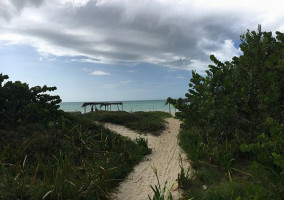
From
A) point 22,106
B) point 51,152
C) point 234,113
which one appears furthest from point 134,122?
point 234,113

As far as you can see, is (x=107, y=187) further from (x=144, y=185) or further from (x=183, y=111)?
(x=183, y=111)

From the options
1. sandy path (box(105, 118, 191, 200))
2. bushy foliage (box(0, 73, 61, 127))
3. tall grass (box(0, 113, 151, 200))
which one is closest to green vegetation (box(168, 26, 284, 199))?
sandy path (box(105, 118, 191, 200))

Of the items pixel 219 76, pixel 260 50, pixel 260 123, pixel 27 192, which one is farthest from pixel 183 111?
pixel 27 192

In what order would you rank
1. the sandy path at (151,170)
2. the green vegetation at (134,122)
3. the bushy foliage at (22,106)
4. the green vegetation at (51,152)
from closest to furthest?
the green vegetation at (51,152) < the sandy path at (151,170) < the bushy foliage at (22,106) < the green vegetation at (134,122)

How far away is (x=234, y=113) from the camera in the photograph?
7434mm

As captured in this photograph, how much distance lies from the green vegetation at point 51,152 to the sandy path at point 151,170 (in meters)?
0.31

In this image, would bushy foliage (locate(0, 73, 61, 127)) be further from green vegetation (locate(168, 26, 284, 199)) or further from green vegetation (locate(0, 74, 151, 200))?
green vegetation (locate(168, 26, 284, 199))

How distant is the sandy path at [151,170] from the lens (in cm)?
714

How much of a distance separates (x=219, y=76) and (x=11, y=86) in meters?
7.93

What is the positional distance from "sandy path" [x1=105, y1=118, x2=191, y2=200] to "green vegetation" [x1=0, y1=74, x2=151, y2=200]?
31cm

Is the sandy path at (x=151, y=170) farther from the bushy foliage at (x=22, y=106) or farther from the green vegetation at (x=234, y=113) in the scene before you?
the bushy foliage at (x=22, y=106)

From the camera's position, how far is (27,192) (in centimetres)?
562

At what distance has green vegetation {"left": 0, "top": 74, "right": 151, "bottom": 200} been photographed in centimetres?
590

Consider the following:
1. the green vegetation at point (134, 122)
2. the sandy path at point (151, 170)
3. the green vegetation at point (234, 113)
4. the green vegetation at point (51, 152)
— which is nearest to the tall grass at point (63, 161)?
the green vegetation at point (51, 152)
